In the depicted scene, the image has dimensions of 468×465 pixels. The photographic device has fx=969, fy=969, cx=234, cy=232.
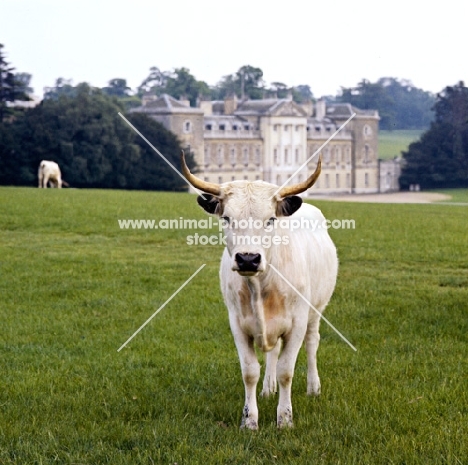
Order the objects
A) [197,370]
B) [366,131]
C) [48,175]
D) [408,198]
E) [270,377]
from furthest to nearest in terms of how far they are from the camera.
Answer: [366,131], [408,198], [48,175], [197,370], [270,377]

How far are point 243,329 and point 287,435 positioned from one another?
83 cm

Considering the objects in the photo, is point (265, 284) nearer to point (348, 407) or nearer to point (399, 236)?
point (348, 407)

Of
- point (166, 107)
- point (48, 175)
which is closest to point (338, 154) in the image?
point (166, 107)

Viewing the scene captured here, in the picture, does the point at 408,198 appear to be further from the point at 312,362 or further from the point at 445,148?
the point at 312,362

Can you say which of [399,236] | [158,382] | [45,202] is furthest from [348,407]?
[45,202]

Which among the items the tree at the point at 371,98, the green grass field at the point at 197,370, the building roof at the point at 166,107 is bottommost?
the green grass field at the point at 197,370

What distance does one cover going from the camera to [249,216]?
6496 millimetres

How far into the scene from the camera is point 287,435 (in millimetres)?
6527

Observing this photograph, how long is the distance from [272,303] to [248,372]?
20.3 inches

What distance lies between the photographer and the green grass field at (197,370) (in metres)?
6.30

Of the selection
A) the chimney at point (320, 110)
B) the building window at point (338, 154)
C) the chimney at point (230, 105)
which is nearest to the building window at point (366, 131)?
the building window at point (338, 154)

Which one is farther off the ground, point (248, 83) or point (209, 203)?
point (248, 83)

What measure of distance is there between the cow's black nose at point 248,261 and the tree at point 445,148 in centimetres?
8932

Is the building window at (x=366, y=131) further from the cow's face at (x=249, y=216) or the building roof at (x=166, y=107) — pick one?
the cow's face at (x=249, y=216)
